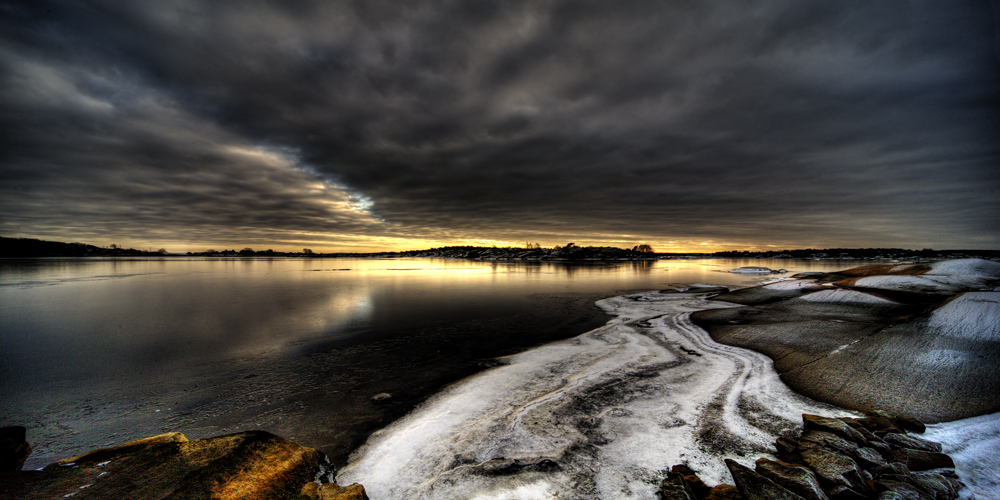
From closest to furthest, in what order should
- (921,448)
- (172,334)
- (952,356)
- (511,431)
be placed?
(921,448)
(511,431)
(952,356)
(172,334)

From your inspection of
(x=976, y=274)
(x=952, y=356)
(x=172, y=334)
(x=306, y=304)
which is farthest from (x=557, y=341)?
(x=976, y=274)

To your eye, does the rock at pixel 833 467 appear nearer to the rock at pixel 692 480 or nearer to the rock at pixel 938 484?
the rock at pixel 938 484

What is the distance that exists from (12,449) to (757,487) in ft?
26.8

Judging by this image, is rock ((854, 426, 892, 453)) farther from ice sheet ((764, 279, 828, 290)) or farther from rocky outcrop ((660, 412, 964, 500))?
ice sheet ((764, 279, 828, 290))

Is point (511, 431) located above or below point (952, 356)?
below

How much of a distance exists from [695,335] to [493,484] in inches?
397

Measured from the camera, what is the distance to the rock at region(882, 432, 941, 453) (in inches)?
165

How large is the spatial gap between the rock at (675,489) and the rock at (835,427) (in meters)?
2.56

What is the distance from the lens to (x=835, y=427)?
451cm

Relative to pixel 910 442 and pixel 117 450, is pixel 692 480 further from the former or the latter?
pixel 117 450

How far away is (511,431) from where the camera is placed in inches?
211

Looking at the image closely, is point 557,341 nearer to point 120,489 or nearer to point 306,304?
point 120,489

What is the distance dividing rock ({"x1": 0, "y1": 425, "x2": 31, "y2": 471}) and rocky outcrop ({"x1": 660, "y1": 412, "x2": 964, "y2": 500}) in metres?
7.25

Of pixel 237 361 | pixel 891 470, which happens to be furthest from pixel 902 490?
pixel 237 361
